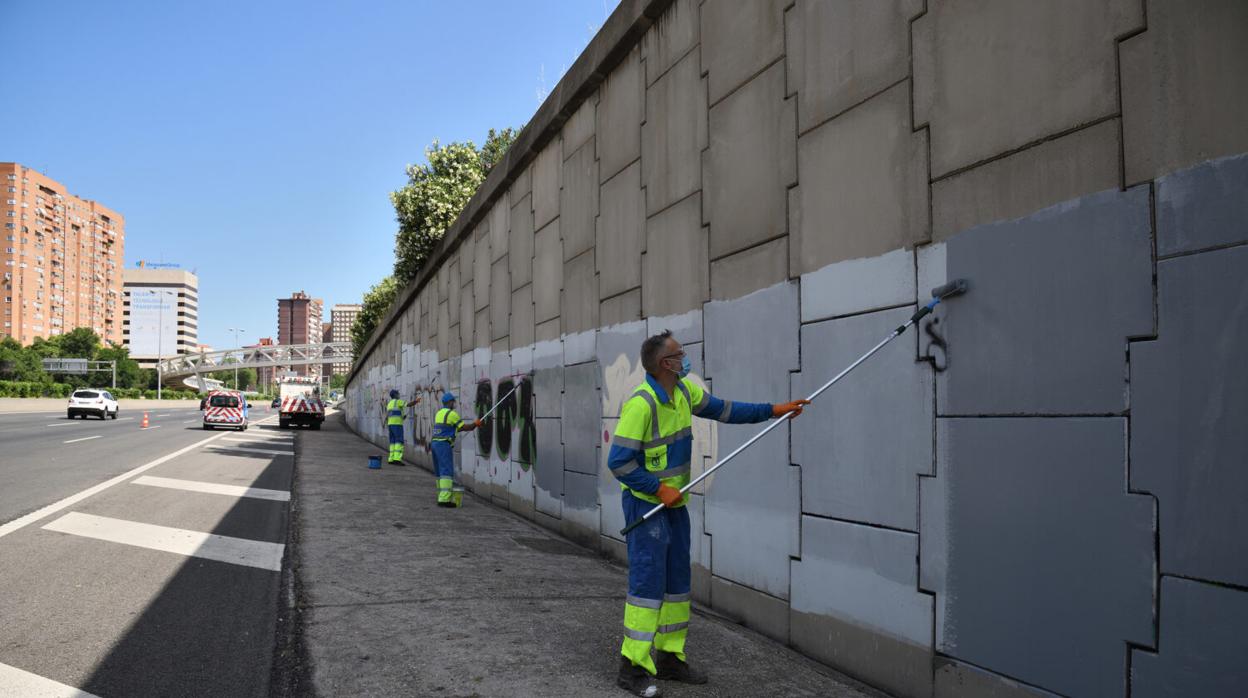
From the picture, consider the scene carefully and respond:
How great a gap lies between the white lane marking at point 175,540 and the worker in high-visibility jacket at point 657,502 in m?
3.83

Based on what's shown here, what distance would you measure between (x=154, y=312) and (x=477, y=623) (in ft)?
687

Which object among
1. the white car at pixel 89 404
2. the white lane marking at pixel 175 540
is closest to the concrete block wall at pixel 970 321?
the white lane marking at pixel 175 540

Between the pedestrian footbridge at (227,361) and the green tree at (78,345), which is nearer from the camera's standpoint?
the green tree at (78,345)

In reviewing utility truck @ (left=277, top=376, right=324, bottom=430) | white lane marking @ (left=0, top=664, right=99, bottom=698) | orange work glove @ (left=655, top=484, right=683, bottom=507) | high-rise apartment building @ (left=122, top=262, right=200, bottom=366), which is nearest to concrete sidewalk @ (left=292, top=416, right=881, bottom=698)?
orange work glove @ (left=655, top=484, right=683, bottom=507)

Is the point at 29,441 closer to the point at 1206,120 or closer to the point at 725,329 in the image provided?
the point at 725,329

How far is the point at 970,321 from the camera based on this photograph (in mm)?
3590

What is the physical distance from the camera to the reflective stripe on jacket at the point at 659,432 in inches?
161

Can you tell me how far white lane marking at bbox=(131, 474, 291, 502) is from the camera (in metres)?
11.1

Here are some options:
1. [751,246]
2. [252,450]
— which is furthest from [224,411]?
[751,246]

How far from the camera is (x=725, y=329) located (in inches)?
222

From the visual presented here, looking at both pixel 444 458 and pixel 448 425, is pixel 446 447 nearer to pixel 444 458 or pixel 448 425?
pixel 444 458

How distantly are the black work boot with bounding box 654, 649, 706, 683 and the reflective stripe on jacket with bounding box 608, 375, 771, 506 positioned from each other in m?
0.81

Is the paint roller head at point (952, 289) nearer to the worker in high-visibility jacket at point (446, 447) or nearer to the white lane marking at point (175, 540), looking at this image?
the white lane marking at point (175, 540)

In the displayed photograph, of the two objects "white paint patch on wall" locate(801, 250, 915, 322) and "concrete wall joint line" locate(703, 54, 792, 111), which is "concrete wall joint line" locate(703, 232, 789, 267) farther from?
"concrete wall joint line" locate(703, 54, 792, 111)
